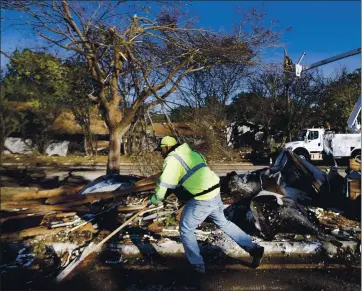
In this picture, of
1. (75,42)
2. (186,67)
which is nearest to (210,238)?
(186,67)

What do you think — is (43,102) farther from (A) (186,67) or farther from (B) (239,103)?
(A) (186,67)

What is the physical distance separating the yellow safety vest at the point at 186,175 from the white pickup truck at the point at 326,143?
11.7m

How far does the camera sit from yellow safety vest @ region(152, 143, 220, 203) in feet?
13.4

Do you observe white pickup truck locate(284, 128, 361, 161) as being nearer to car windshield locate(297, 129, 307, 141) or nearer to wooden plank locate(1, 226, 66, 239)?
car windshield locate(297, 129, 307, 141)

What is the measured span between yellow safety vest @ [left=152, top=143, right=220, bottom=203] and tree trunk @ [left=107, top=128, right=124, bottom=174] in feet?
13.5

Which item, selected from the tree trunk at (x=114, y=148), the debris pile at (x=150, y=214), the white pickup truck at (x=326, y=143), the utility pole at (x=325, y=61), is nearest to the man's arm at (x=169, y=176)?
the debris pile at (x=150, y=214)

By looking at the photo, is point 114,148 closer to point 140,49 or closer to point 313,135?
point 140,49

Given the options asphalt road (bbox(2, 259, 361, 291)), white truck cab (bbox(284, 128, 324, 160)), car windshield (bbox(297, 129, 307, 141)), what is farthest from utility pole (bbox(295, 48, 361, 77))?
asphalt road (bbox(2, 259, 361, 291))

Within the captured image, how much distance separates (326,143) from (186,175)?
16367mm

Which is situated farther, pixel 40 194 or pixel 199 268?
pixel 40 194

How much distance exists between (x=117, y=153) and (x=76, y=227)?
291 centimetres

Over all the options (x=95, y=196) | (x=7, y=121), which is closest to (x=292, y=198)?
(x=95, y=196)

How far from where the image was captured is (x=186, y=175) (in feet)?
13.7

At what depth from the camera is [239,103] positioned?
11977mm
